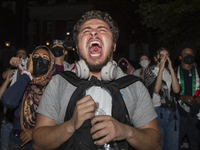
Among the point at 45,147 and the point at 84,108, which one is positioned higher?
the point at 84,108

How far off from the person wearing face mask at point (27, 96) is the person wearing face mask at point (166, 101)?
2.34m

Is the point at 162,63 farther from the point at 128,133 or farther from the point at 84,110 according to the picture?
the point at 84,110

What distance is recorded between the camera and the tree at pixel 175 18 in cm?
668

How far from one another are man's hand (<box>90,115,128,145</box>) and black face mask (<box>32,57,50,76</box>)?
202 centimetres

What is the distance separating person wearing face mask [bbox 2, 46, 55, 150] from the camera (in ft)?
8.68

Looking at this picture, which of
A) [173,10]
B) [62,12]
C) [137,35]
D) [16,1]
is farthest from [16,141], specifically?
[16,1]

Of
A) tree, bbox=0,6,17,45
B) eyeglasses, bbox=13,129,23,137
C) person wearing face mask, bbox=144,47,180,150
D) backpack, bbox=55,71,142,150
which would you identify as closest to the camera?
backpack, bbox=55,71,142,150

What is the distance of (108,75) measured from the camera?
Answer: 5.36 ft

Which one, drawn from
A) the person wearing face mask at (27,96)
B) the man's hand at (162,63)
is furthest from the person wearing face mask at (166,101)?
the person wearing face mask at (27,96)

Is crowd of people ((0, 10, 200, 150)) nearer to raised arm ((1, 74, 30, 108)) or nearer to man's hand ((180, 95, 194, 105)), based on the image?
raised arm ((1, 74, 30, 108))

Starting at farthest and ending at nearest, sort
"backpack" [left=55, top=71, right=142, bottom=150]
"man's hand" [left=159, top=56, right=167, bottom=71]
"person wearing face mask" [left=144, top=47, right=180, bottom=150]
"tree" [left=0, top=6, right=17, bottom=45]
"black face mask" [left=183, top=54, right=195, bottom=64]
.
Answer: "tree" [left=0, top=6, right=17, bottom=45]
"black face mask" [left=183, top=54, right=195, bottom=64]
"man's hand" [left=159, top=56, right=167, bottom=71]
"person wearing face mask" [left=144, top=47, right=180, bottom=150]
"backpack" [left=55, top=71, right=142, bottom=150]

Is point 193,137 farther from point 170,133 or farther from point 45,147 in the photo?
point 45,147

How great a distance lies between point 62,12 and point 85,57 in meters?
23.6

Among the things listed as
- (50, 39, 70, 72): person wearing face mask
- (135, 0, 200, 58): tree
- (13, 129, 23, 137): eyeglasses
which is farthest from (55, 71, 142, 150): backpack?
(135, 0, 200, 58): tree
